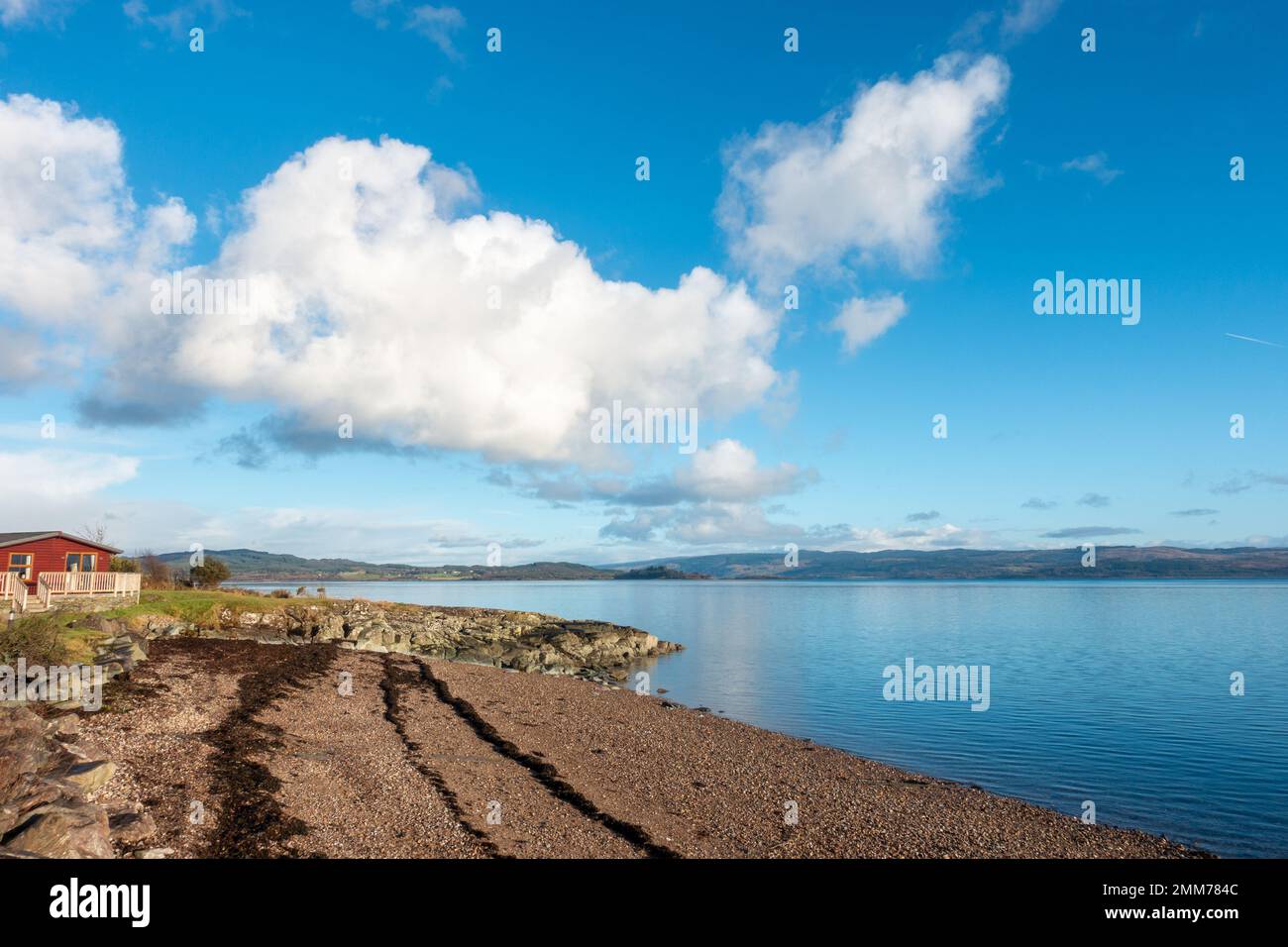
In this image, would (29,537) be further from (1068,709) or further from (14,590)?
(1068,709)

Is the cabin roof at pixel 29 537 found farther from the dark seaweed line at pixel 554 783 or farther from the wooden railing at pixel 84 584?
the dark seaweed line at pixel 554 783

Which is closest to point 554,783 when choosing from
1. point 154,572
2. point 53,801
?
point 53,801

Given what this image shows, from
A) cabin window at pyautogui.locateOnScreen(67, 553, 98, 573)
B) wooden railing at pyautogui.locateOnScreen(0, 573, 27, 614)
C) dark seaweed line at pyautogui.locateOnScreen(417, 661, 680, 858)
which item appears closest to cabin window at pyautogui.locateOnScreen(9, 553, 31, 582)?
cabin window at pyautogui.locateOnScreen(67, 553, 98, 573)

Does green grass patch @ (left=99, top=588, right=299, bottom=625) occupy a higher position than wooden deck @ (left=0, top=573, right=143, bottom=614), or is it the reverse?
wooden deck @ (left=0, top=573, right=143, bottom=614)

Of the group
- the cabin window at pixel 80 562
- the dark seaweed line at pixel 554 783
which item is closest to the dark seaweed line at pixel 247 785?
the dark seaweed line at pixel 554 783

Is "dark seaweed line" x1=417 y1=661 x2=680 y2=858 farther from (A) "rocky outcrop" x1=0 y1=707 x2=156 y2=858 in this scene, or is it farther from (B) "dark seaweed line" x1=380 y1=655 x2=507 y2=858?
(A) "rocky outcrop" x1=0 y1=707 x2=156 y2=858

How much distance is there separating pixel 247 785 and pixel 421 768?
5.01 m

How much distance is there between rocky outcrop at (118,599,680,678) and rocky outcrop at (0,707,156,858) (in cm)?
2162

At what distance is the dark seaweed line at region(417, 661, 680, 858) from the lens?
15703mm

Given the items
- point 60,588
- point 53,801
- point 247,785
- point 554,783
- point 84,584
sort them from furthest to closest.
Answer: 1. point 84,584
2. point 60,588
3. point 554,783
4. point 247,785
5. point 53,801

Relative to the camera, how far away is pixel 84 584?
3581 centimetres

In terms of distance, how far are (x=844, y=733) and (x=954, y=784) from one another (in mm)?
8816

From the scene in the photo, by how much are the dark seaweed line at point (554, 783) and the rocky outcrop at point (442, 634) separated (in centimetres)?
1511
